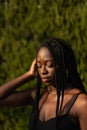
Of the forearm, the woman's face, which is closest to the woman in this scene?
the woman's face

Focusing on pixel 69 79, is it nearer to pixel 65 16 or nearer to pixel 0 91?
pixel 0 91

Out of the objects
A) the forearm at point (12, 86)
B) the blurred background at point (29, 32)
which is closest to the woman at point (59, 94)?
the forearm at point (12, 86)

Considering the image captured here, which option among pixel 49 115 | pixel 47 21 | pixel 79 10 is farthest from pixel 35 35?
pixel 49 115

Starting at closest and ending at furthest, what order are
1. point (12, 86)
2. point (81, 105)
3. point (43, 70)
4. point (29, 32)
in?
point (81, 105) < point (43, 70) < point (12, 86) < point (29, 32)

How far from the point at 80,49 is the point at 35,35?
0.61m

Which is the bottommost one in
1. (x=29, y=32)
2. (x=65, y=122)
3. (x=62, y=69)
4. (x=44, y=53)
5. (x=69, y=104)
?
(x=65, y=122)

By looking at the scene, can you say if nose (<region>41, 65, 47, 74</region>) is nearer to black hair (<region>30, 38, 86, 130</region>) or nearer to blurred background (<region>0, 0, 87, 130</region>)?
black hair (<region>30, 38, 86, 130</region>)

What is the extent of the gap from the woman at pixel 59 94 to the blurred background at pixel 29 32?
7.05 ft

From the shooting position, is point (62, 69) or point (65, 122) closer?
point (65, 122)

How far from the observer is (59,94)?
12.2 ft

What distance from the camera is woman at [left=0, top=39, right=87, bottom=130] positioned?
359 centimetres

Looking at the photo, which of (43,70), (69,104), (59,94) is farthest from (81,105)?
(43,70)

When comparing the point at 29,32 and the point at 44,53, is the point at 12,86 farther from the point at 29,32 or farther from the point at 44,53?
the point at 29,32

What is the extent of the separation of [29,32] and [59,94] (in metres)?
2.68
